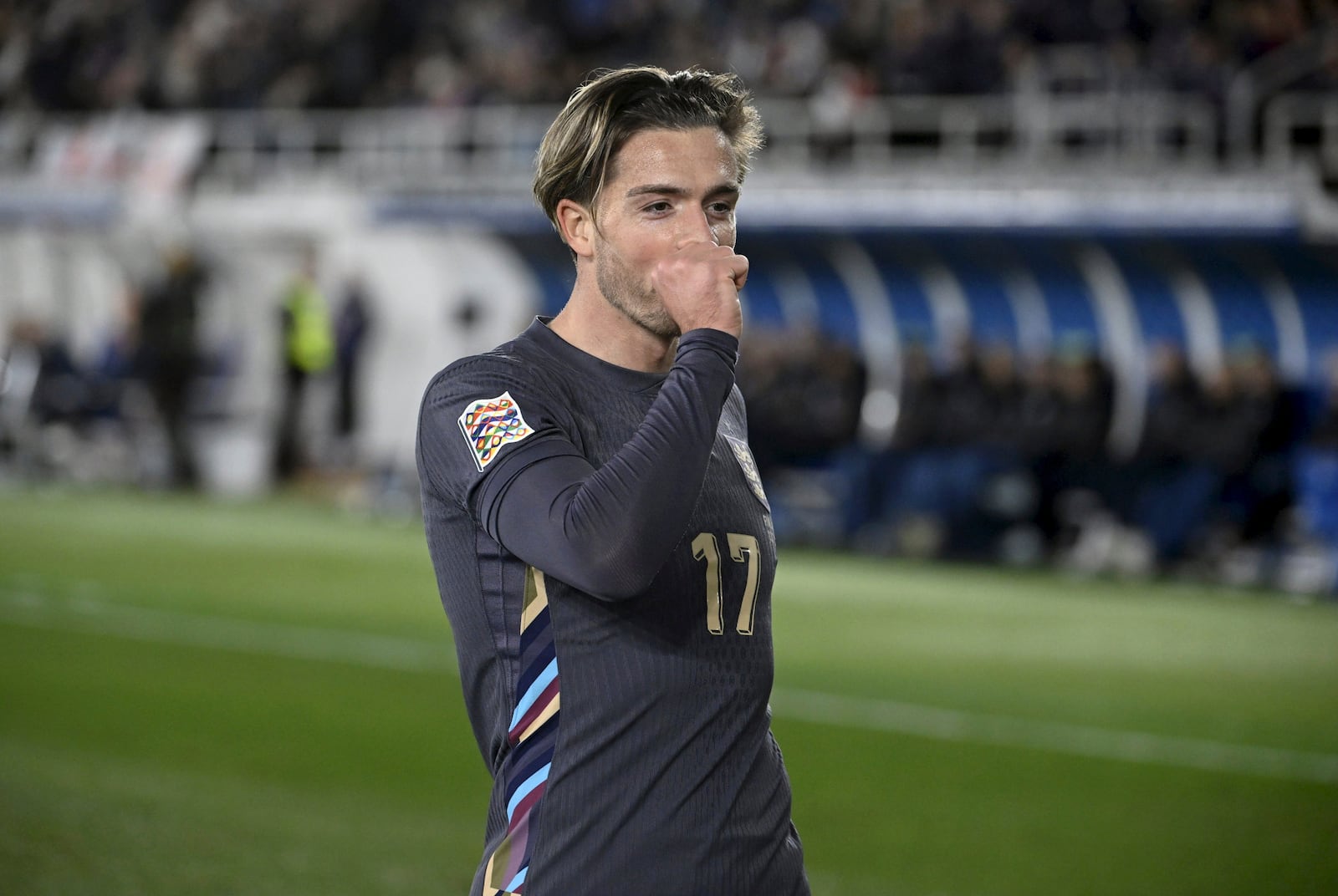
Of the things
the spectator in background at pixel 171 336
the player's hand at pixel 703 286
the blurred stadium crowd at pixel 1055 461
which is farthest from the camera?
the spectator in background at pixel 171 336

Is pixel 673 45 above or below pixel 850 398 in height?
above

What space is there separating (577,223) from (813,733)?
20.9 feet

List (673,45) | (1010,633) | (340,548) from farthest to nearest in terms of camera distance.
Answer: (673,45) → (340,548) → (1010,633)

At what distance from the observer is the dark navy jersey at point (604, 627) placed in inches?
97.7

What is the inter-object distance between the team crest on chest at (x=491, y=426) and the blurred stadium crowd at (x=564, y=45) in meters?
14.6

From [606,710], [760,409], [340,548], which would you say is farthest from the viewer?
[760,409]

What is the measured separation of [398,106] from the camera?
77.2 ft

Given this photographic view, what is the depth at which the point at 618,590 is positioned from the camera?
246cm

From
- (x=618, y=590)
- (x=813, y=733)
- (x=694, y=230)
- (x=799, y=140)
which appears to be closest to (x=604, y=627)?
(x=618, y=590)

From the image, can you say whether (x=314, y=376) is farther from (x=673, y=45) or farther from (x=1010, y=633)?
(x=1010, y=633)

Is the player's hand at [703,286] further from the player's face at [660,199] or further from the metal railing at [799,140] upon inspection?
the metal railing at [799,140]

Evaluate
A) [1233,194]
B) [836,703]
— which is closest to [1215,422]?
[1233,194]

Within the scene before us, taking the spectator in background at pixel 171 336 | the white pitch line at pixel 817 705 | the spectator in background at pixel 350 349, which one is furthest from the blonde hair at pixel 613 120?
the spectator in background at pixel 171 336

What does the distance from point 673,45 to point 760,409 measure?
5.72 metres
